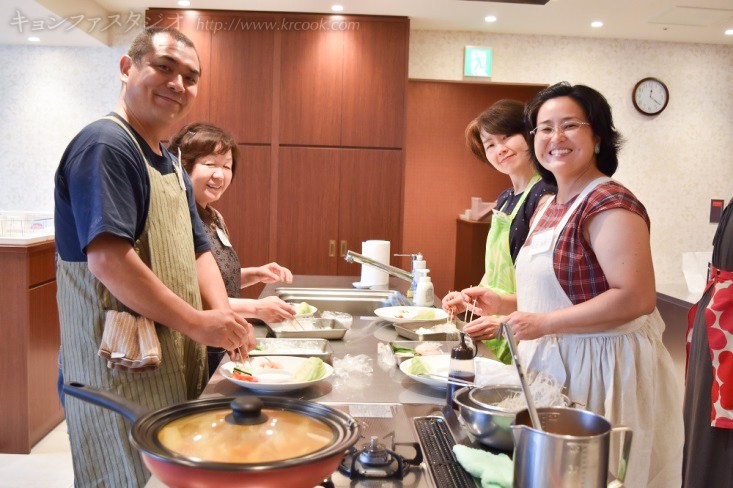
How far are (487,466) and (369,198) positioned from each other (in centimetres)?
435

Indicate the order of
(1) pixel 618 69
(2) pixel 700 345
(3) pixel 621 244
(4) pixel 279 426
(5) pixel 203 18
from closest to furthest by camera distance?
(4) pixel 279 426, (3) pixel 621 244, (2) pixel 700 345, (5) pixel 203 18, (1) pixel 618 69

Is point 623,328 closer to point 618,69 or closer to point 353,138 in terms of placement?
point 353,138

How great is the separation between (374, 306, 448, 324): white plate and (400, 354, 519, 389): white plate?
1.59 feet

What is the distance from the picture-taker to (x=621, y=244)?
5.26 ft

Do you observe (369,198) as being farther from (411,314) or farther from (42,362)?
(411,314)

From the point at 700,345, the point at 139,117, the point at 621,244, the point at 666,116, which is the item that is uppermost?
the point at 666,116

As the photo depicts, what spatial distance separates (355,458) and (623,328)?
98cm

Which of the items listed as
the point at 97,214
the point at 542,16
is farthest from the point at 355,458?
the point at 542,16

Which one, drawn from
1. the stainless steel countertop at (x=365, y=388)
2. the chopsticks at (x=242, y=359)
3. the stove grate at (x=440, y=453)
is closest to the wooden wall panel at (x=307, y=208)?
the stainless steel countertop at (x=365, y=388)

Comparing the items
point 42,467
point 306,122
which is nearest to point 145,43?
point 42,467

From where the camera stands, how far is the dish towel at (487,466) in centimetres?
96

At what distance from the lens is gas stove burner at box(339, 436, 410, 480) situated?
0.99m

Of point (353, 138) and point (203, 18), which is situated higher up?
point (203, 18)

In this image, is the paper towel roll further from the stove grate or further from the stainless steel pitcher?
the stainless steel pitcher
